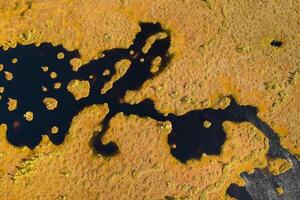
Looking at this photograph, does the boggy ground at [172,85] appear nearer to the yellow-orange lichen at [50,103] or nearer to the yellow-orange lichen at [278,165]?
the yellow-orange lichen at [278,165]

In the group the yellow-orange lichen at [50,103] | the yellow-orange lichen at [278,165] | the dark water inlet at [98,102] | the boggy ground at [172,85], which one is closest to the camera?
the boggy ground at [172,85]

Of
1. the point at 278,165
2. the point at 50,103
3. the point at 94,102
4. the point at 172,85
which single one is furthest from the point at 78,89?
the point at 278,165

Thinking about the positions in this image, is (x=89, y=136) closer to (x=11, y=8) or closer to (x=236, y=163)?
(x=236, y=163)

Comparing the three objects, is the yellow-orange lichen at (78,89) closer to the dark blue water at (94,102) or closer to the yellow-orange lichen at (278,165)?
the dark blue water at (94,102)

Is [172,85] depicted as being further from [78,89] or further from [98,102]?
[78,89]

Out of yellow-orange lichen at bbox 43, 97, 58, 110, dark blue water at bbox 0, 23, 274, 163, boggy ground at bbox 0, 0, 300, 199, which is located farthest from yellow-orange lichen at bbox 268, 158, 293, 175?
yellow-orange lichen at bbox 43, 97, 58, 110

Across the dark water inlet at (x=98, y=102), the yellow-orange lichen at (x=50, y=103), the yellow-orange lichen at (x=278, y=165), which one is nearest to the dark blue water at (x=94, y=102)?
the dark water inlet at (x=98, y=102)

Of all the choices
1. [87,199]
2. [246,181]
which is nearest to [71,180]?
[87,199]

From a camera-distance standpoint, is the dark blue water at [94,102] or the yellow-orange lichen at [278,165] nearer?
the yellow-orange lichen at [278,165]

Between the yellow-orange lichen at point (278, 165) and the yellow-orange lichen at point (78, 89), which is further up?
the yellow-orange lichen at point (78, 89)

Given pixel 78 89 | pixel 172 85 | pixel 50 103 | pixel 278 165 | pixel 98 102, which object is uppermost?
pixel 78 89

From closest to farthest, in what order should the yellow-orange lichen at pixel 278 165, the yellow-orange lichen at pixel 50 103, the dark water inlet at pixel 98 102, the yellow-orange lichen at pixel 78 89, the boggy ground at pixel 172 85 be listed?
1. the boggy ground at pixel 172 85
2. the yellow-orange lichen at pixel 278 165
3. the dark water inlet at pixel 98 102
4. the yellow-orange lichen at pixel 50 103
5. the yellow-orange lichen at pixel 78 89

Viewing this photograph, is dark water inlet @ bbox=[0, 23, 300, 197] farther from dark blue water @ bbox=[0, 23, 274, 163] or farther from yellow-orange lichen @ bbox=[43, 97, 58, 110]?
yellow-orange lichen @ bbox=[43, 97, 58, 110]
